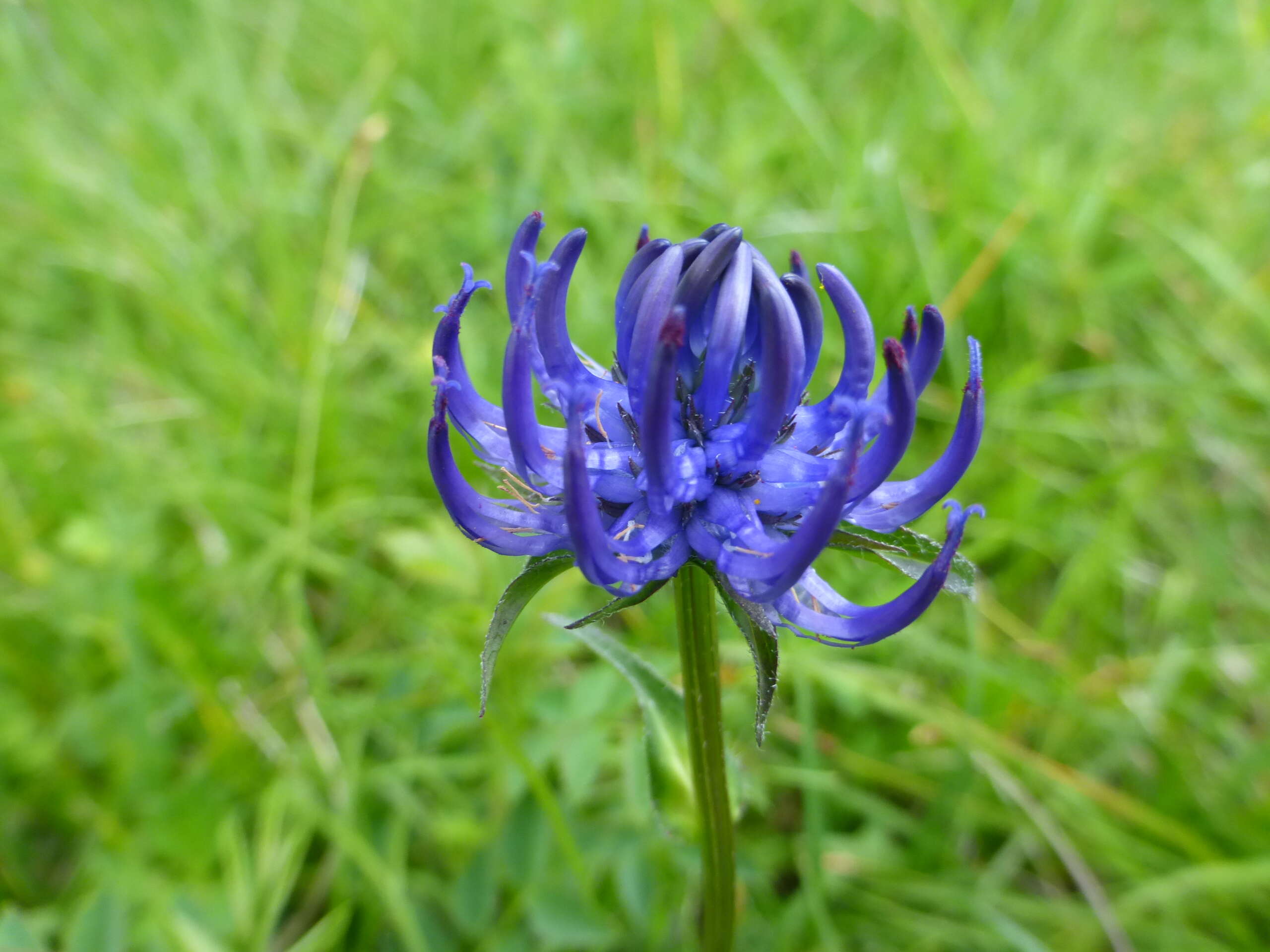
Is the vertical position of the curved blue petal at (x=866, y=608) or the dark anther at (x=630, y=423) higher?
the dark anther at (x=630, y=423)

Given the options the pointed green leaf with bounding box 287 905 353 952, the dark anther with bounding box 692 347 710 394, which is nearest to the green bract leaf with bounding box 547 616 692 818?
the dark anther with bounding box 692 347 710 394

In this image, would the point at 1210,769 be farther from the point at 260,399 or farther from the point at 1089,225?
the point at 260,399

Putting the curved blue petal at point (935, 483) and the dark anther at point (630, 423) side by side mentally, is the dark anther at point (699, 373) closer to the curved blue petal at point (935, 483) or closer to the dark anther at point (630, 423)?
the dark anther at point (630, 423)

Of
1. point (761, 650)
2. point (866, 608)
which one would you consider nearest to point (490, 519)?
point (761, 650)

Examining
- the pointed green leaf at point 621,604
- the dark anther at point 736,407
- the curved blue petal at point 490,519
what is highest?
the dark anther at point 736,407

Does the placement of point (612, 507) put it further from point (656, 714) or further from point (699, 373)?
point (656, 714)

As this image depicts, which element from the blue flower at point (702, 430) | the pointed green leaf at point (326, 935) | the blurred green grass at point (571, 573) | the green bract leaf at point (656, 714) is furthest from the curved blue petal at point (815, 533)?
the pointed green leaf at point (326, 935)
